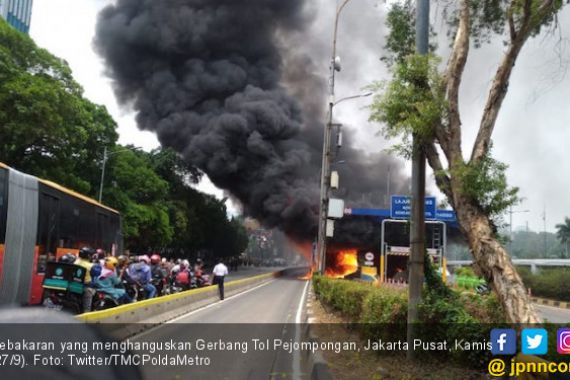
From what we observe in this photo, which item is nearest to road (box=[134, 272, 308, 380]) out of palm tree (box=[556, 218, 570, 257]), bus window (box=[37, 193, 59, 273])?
bus window (box=[37, 193, 59, 273])

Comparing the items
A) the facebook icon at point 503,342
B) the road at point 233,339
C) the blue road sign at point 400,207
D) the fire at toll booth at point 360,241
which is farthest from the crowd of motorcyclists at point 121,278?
the fire at toll booth at point 360,241

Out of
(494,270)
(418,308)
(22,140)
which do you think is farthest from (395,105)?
(22,140)

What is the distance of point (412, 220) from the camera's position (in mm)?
6398

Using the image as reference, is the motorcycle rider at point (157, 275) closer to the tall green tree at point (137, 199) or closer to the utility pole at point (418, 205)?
the utility pole at point (418, 205)

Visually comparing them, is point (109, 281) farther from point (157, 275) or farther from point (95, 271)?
point (157, 275)

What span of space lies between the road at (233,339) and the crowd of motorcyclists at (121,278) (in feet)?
3.25

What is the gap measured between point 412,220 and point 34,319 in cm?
489

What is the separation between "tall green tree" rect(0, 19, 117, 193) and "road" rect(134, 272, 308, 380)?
1285 centimetres

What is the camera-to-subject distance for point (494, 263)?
4.75 metres

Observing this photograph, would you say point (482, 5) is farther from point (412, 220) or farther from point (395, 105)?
point (412, 220)

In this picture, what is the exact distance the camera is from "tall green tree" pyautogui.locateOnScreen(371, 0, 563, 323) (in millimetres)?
4766

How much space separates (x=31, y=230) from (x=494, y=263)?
29.9ft

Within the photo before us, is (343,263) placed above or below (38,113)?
below

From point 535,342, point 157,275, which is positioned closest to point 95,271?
point 157,275
